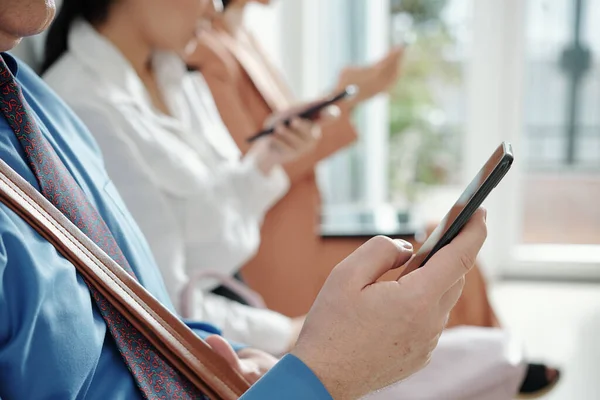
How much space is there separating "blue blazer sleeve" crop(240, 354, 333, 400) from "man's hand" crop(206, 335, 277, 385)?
16cm

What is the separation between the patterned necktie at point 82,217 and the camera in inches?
26.5

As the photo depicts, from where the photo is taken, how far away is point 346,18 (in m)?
3.38

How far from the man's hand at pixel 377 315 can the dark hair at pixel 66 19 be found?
2.76 ft

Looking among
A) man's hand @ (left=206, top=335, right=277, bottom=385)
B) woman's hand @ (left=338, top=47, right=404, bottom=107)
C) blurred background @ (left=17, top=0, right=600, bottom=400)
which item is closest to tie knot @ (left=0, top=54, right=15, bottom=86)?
man's hand @ (left=206, top=335, right=277, bottom=385)

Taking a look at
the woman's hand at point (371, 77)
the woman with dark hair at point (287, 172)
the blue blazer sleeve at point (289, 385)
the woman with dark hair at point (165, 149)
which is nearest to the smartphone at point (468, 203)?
the blue blazer sleeve at point (289, 385)

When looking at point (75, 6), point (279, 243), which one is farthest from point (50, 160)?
point (279, 243)

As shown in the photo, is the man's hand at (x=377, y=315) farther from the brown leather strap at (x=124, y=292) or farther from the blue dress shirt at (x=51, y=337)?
the brown leather strap at (x=124, y=292)

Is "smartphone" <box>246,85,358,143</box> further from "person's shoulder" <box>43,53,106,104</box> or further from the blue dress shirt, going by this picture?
the blue dress shirt

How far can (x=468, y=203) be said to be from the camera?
1.96ft

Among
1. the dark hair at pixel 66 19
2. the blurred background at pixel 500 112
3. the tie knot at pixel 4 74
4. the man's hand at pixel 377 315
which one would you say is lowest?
the blurred background at pixel 500 112

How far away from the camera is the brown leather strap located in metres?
0.63

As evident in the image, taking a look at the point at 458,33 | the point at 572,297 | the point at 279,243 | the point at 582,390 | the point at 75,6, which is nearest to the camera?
the point at 75,6

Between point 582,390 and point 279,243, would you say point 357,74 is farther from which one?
point 582,390

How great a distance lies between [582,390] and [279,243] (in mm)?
1127
